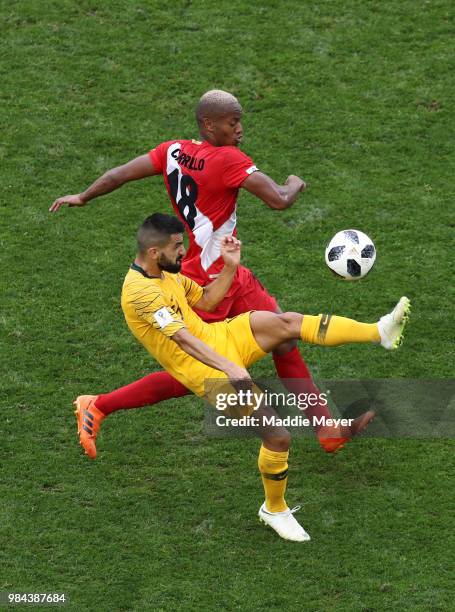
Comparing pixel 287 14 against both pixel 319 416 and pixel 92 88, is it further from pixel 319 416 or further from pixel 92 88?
pixel 319 416

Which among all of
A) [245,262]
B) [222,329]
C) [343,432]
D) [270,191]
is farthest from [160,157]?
[245,262]

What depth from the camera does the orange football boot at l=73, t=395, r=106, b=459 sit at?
29.0ft

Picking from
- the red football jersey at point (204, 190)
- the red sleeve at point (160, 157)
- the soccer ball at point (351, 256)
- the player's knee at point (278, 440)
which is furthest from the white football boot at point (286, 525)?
the red sleeve at point (160, 157)

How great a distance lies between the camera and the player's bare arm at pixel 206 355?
776 cm

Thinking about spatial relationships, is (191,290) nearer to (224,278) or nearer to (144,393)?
(224,278)

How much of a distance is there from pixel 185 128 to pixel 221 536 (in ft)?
17.4

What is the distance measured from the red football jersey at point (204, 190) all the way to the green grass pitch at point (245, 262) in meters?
1.36

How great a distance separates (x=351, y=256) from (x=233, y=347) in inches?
43.0

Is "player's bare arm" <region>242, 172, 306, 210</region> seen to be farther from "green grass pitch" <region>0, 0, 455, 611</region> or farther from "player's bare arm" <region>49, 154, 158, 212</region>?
"green grass pitch" <region>0, 0, 455, 611</region>

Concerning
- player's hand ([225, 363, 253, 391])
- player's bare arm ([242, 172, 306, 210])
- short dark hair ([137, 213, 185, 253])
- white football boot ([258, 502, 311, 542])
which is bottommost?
white football boot ([258, 502, 311, 542])

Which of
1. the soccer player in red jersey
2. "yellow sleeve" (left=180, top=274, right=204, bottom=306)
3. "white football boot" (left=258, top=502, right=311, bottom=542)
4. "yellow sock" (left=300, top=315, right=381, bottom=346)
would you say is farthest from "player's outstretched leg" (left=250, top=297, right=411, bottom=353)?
"white football boot" (left=258, top=502, right=311, bottom=542)

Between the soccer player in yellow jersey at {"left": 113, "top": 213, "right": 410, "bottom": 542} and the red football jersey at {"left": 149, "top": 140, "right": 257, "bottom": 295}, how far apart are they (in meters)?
0.30

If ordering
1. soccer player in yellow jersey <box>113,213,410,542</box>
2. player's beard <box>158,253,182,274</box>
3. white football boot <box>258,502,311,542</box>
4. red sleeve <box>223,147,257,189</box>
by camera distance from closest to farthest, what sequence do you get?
1. soccer player in yellow jersey <box>113,213,410,542</box>
2. player's beard <box>158,253,182,274</box>
3. white football boot <box>258,502,311,542</box>
4. red sleeve <box>223,147,257,189</box>

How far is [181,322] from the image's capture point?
8094mm
